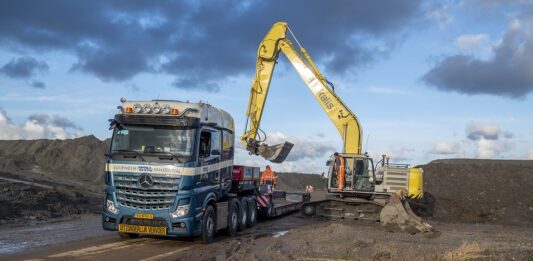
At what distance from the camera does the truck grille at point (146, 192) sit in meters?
12.7

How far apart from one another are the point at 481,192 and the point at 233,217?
20207 mm

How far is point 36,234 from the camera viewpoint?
15000mm

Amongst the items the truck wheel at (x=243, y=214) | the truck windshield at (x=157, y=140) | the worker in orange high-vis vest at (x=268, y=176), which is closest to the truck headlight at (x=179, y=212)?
the truck windshield at (x=157, y=140)

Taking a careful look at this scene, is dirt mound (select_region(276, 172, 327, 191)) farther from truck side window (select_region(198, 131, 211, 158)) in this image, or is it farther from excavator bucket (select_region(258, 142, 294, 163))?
truck side window (select_region(198, 131, 211, 158))

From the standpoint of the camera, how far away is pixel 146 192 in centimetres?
1280

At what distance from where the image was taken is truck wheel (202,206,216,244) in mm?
13484

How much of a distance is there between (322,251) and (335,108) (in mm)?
10656

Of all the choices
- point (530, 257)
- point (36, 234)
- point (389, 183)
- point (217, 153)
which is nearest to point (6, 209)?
point (36, 234)

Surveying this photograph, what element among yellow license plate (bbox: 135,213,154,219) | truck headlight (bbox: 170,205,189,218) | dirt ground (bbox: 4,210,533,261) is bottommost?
dirt ground (bbox: 4,210,533,261)

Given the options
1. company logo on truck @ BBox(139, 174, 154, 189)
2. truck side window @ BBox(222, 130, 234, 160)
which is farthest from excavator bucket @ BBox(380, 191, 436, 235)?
company logo on truck @ BBox(139, 174, 154, 189)

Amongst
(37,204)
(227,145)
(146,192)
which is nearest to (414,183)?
(227,145)

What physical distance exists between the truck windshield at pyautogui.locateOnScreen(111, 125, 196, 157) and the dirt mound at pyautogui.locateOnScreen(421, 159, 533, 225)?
53.8ft

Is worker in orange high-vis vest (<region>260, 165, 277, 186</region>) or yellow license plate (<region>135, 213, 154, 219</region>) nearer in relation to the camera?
yellow license plate (<region>135, 213, 154, 219</region>)

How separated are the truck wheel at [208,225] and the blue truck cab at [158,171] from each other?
24 mm
